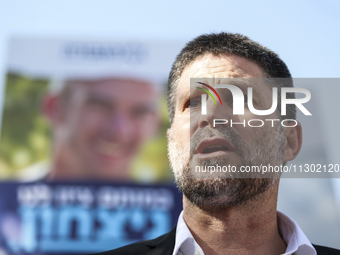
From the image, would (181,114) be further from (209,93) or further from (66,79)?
(66,79)

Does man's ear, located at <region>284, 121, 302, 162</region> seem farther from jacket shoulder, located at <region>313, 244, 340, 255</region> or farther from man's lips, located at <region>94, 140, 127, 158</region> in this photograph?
man's lips, located at <region>94, 140, 127, 158</region>

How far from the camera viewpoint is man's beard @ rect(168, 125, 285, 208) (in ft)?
6.80

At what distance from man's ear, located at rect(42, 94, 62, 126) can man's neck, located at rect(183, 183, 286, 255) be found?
290 inches

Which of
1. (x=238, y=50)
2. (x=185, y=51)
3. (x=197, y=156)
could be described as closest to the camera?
(x=197, y=156)

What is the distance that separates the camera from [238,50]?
246 cm

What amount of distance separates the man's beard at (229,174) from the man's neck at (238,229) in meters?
0.06

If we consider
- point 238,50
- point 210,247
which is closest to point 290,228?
point 210,247

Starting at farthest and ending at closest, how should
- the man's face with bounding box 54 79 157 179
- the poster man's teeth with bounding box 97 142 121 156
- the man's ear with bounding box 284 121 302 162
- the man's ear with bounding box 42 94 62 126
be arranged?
the man's ear with bounding box 42 94 62 126 → the poster man's teeth with bounding box 97 142 121 156 → the man's face with bounding box 54 79 157 179 → the man's ear with bounding box 284 121 302 162

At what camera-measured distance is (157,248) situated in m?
2.29

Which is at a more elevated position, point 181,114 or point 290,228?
point 181,114

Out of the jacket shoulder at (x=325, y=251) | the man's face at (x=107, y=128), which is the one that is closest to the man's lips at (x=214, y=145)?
the jacket shoulder at (x=325, y=251)

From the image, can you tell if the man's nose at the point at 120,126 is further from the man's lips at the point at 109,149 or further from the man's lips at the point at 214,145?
the man's lips at the point at 214,145

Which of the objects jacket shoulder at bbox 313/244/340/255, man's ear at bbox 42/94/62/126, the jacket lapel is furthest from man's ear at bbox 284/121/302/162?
man's ear at bbox 42/94/62/126

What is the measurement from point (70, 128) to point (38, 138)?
1006mm
